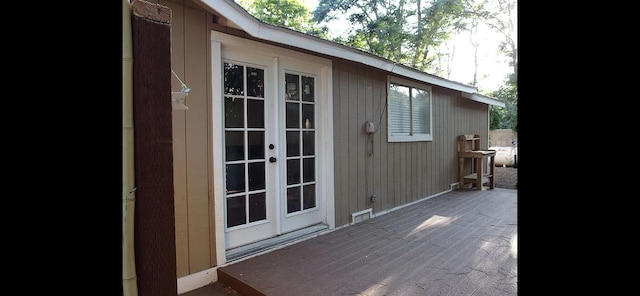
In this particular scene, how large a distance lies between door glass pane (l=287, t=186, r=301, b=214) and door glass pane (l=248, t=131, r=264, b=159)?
1.82 feet

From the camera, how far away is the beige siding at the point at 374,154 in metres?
4.05

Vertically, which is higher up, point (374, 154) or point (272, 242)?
point (374, 154)

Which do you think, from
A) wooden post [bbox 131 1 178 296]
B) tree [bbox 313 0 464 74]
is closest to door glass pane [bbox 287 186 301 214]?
wooden post [bbox 131 1 178 296]

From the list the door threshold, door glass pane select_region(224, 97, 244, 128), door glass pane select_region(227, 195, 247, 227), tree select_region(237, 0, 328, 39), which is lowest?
the door threshold

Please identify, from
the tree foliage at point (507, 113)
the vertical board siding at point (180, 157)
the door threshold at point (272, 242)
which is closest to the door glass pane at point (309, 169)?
the door threshold at point (272, 242)

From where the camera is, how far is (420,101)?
18.7 ft

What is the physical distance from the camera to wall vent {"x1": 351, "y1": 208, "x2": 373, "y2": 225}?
13.7 ft

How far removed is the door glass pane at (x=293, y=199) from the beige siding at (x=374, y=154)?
0.57 meters

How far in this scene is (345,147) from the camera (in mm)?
4105

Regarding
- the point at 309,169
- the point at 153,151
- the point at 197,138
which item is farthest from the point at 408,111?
the point at 153,151

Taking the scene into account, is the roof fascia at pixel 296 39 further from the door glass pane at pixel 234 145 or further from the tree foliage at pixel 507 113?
the tree foliage at pixel 507 113

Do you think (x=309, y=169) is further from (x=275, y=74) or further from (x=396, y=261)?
(x=396, y=261)

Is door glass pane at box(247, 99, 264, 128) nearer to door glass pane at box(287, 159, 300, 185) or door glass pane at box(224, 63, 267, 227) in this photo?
door glass pane at box(224, 63, 267, 227)

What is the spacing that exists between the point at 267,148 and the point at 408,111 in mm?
2982
